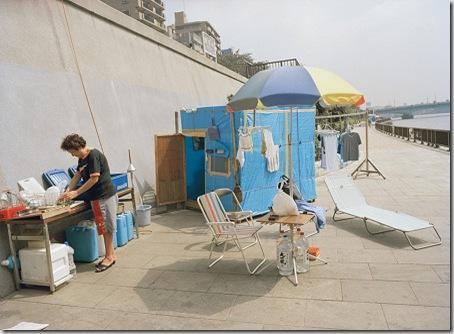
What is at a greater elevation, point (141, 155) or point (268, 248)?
point (141, 155)

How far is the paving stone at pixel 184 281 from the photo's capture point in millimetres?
4215

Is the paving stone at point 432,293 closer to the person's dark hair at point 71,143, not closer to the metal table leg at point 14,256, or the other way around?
the person's dark hair at point 71,143

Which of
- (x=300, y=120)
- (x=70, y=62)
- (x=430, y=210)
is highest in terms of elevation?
(x=70, y=62)

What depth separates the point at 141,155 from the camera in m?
8.32

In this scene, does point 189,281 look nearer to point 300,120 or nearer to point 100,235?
point 100,235

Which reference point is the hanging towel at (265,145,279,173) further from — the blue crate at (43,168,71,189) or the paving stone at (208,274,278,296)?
the blue crate at (43,168,71,189)

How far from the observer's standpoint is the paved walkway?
11.1 feet

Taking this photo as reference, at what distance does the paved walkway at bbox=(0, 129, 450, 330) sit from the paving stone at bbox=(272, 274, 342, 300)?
11 millimetres

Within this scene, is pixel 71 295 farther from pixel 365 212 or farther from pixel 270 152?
pixel 365 212

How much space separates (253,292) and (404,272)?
181 centimetres

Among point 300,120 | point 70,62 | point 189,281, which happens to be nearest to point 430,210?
point 300,120

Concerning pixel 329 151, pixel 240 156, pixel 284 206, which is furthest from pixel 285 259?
pixel 329 151

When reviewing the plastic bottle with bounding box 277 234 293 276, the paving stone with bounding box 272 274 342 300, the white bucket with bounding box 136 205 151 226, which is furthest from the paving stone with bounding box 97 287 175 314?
the white bucket with bounding box 136 205 151 226

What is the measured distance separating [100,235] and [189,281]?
1.66 meters
